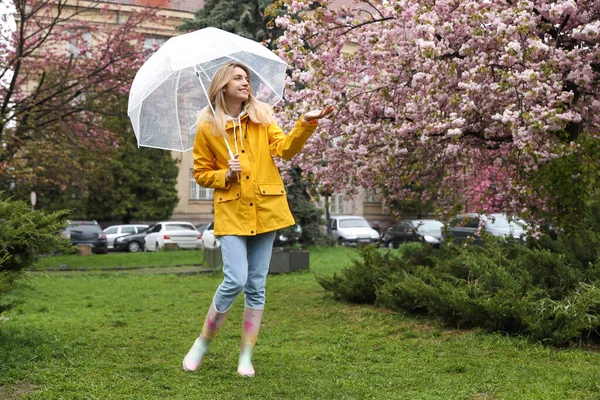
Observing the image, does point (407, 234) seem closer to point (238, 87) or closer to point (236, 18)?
point (236, 18)

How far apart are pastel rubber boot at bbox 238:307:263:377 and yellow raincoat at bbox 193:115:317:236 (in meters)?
0.61

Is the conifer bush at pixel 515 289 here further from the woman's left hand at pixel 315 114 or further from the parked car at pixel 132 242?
the parked car at pixel 132 242

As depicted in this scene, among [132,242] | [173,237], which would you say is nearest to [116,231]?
[132,242]

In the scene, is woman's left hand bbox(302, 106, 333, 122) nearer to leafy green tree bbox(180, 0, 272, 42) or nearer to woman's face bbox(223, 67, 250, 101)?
woman's face bbox(223, 67, 250, 101)

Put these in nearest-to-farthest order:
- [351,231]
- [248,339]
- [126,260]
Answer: [248,339]
[126,260]
[351,231]

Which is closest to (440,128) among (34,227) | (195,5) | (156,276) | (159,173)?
(34,227)

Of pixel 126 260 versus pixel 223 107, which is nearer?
pixel 223 107

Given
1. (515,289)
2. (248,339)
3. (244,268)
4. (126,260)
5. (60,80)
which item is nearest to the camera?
(244,268)

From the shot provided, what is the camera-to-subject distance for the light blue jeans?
4.62m

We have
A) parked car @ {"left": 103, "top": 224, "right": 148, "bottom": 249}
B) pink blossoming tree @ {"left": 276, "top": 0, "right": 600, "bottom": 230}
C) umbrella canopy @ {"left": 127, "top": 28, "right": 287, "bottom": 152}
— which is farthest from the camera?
parked car @ {"left": 103, "top": 224, "right": 148, "bottom": 249}

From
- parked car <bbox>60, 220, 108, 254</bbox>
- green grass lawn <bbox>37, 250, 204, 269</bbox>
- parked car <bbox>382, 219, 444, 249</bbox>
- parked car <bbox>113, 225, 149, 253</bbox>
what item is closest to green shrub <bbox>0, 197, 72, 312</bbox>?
green grass lawn <bbox>37, 250, 204, 269</bbox>

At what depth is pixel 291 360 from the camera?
529cm

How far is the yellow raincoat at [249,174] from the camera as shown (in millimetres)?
4648

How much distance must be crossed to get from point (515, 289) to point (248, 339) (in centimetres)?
259
